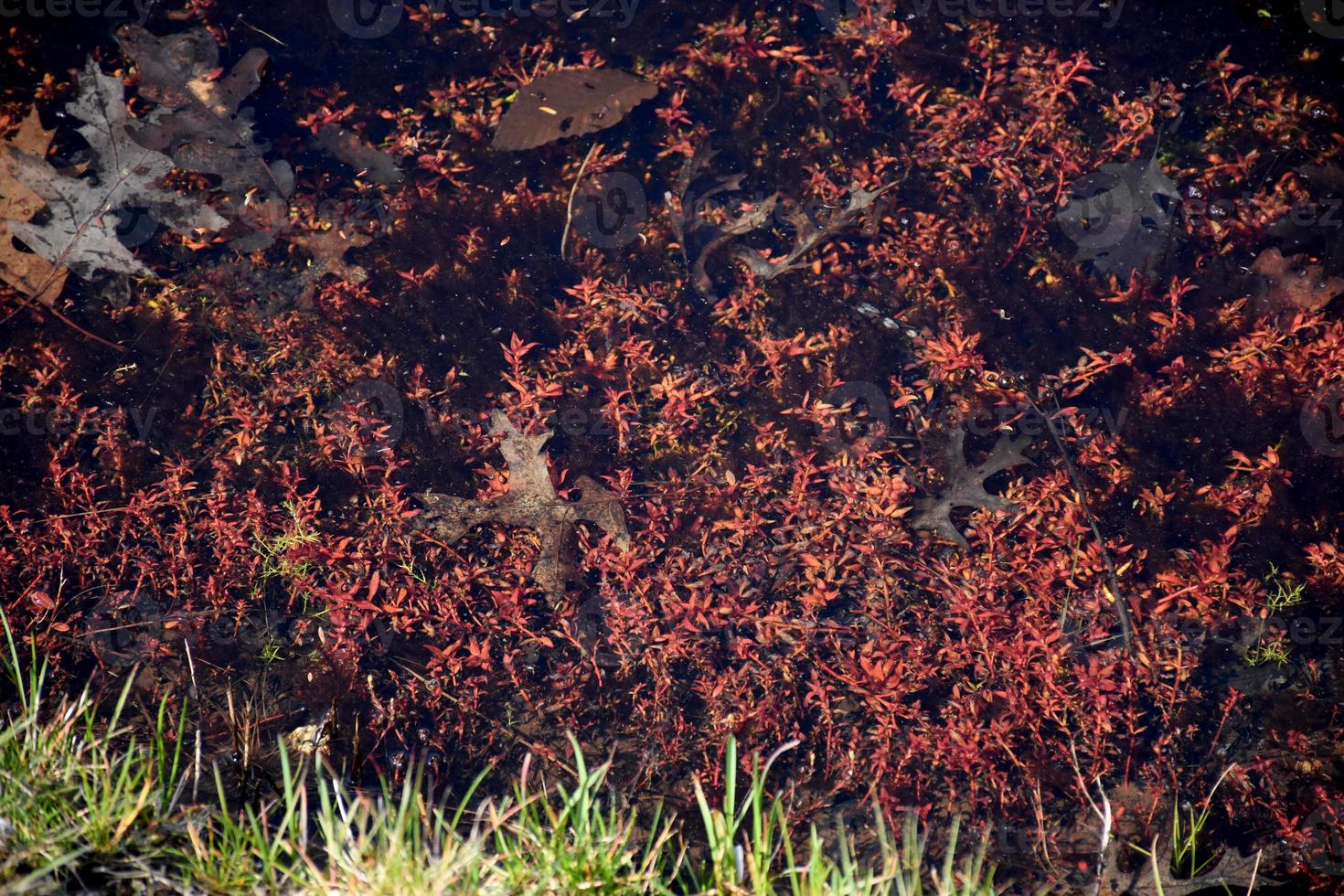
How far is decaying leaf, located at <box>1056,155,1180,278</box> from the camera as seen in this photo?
4422 mm

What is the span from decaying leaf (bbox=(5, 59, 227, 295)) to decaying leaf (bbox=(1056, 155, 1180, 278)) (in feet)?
16.3

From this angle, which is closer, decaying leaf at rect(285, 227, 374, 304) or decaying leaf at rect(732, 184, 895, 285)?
decaying leaf at rect(285, 227, 374, 304)

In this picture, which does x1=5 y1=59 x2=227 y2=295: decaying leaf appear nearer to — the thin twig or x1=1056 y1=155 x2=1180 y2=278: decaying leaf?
the thin twig

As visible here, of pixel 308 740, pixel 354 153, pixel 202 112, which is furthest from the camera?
pixel 354 153

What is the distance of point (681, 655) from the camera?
4.02 meters

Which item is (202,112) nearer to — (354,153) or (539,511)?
(354,153)

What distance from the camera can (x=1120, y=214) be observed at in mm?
4457

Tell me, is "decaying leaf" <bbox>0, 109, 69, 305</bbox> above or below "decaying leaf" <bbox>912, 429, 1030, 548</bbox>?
above

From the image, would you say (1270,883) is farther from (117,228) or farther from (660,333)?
(117,228)

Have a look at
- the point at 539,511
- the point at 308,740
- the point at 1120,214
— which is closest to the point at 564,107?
the point at 539,511

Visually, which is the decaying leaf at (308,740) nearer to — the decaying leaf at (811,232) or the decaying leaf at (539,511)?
the decaying leaf at (539,511)

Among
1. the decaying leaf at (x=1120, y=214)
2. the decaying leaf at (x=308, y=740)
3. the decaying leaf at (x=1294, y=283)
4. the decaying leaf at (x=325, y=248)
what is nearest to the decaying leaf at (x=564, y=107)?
the decaying leaf at (x=325, y=248)

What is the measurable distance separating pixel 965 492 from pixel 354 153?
382 centimetres

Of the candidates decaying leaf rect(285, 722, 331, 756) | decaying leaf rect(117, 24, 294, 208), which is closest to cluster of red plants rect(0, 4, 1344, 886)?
decaying leaf rect(285, 722, 331, 756)
